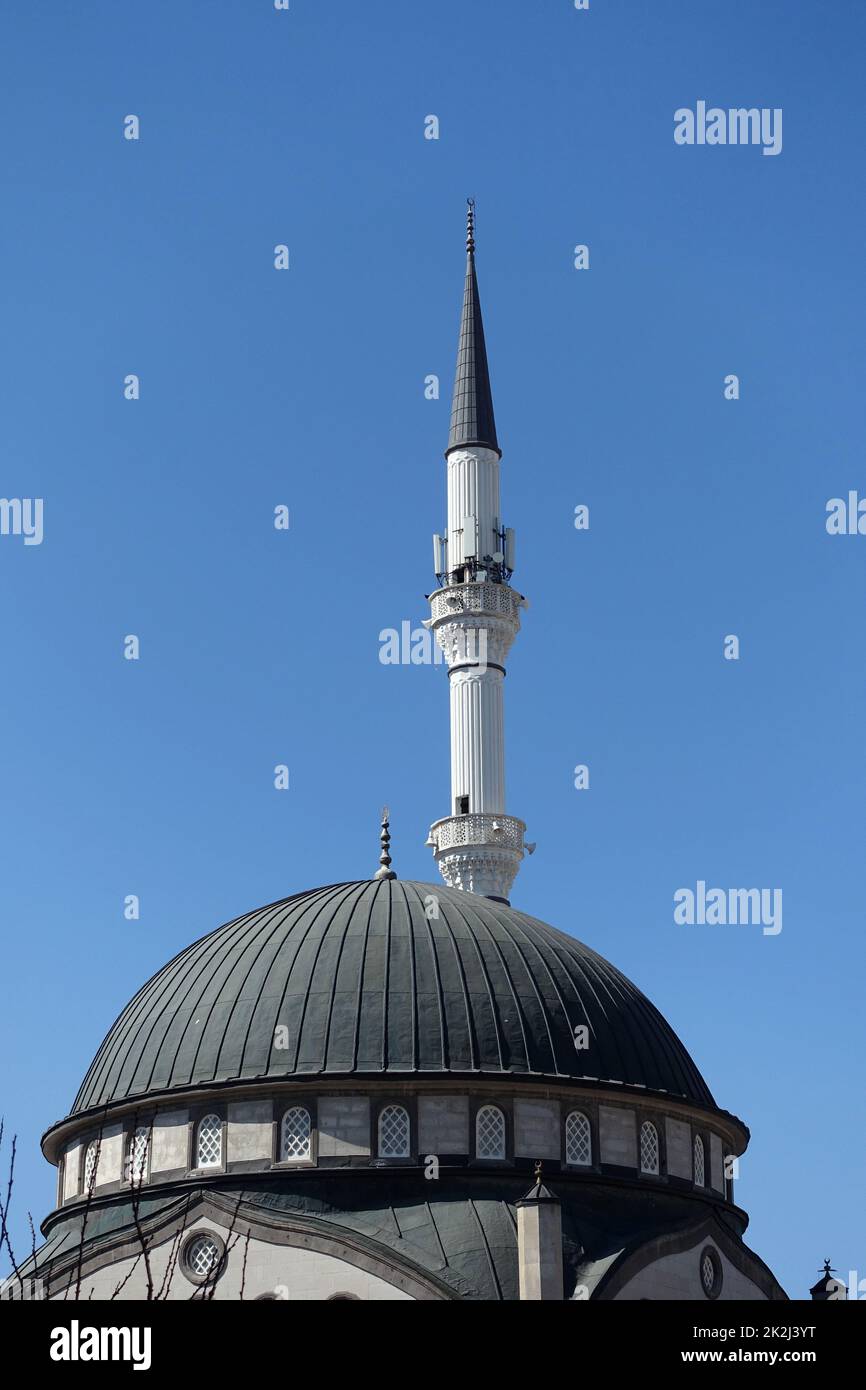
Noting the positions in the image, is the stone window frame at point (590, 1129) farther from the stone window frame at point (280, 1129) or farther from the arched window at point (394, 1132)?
the stone window frame at point (280, 1129)

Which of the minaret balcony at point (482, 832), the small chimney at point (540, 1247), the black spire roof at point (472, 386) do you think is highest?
the black spire roof at point (472, 386)

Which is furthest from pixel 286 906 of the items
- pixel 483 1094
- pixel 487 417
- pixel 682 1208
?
pixel 487 417

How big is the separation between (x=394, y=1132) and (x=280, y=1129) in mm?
2171

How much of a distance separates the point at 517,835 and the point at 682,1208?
23.0 m

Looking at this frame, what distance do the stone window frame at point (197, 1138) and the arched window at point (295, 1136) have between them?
1.14m

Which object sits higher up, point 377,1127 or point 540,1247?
point 377,1127

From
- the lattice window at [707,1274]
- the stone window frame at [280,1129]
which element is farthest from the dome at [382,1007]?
the lattice window at [707,1274]

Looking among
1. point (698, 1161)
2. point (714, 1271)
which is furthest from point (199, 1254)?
point (698, 1161)

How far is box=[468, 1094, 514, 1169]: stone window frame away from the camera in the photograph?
4222 centimetres

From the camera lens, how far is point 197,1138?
4297 cm

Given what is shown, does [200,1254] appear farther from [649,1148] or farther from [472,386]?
[472,386]

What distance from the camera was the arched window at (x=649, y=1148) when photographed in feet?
145
